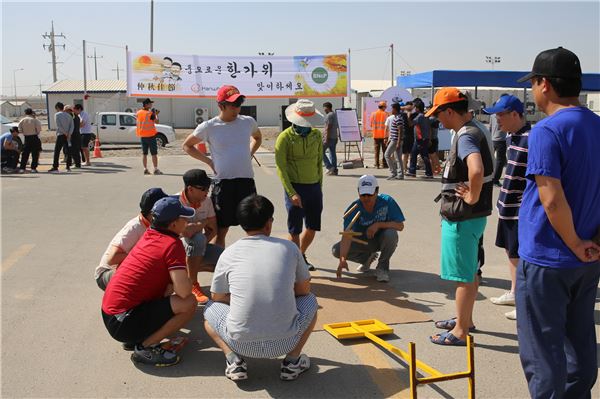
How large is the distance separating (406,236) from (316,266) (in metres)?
1.97

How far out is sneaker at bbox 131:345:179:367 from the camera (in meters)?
4.04

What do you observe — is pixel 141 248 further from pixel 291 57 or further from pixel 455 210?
pixel 291 57

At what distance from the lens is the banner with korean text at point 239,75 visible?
1992cm

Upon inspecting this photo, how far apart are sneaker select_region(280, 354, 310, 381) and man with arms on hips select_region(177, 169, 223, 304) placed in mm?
1617

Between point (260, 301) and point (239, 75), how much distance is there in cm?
1759

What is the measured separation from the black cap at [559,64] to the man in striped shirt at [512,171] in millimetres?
Answer: 2071

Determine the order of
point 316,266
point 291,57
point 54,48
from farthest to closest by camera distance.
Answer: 1. point 54,48
2. point 291,57
3. point 316,266

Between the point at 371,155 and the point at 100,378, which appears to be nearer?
the point at 100,378

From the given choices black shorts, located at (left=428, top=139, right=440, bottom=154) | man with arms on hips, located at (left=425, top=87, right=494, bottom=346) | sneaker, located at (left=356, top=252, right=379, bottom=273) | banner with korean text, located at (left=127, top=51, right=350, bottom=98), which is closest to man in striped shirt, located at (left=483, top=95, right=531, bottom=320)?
man with arms on hips, located at (left=425, top=87, right=494, bottom=346)

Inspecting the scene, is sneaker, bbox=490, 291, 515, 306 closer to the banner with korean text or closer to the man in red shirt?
the man in red shirt

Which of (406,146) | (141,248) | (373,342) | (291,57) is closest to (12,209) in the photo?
(141,248)

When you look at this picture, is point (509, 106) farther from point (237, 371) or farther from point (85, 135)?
point (85, 135)

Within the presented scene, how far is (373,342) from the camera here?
4469mm

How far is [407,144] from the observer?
577 inches
